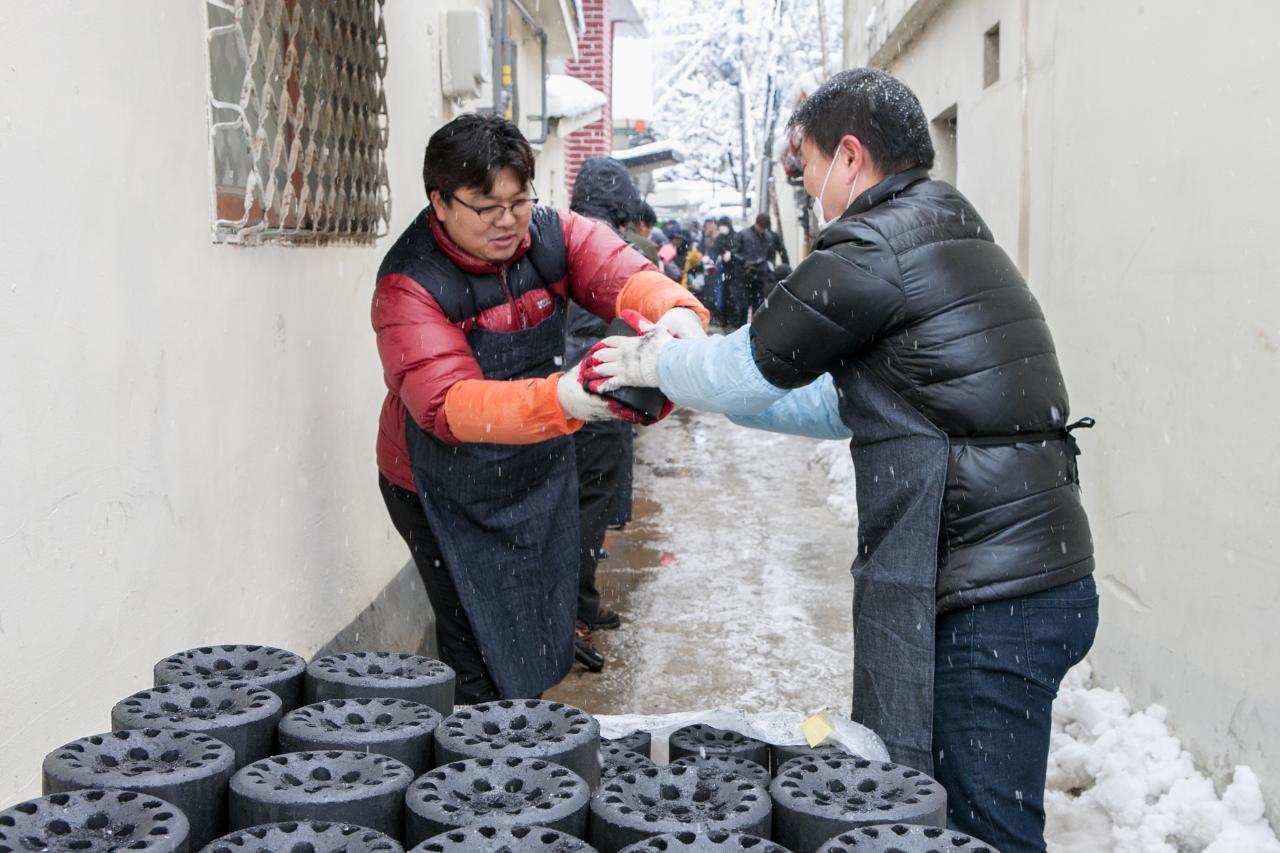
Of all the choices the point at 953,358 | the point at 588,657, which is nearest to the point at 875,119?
the point at 953,358

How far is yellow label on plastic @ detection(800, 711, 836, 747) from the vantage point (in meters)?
2.46

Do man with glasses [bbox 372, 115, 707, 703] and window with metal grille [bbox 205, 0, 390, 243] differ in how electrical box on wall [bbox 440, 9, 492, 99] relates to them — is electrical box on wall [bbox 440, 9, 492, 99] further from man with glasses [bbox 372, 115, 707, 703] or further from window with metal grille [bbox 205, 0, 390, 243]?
man with glasses [bbox 372, 115, 707, 703]

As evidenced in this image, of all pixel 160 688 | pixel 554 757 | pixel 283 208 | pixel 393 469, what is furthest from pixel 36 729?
pixel 283 208

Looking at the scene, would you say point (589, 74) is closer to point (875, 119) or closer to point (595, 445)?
point (595, 445)

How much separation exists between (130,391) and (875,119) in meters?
1.72

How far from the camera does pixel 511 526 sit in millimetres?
3762

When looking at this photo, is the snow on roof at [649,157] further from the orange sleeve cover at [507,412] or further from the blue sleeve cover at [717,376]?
the blue sleeve cover at [717,376]

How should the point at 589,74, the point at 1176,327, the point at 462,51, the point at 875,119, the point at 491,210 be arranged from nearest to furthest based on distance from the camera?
the point at 875,119
the point at 491,210
the point at 1176,327
the point at 462,51
the point at 589,74

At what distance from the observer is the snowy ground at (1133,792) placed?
3.68 metres

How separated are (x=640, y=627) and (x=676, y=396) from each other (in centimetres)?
390

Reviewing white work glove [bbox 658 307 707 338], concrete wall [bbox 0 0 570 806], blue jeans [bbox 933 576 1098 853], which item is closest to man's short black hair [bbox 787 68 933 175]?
white work glove [bbox 658 307 707 338]

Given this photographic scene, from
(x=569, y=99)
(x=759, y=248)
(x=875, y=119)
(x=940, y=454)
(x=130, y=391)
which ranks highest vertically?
(x=569, y=99)

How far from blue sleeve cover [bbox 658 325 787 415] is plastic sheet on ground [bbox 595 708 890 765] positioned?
64cm

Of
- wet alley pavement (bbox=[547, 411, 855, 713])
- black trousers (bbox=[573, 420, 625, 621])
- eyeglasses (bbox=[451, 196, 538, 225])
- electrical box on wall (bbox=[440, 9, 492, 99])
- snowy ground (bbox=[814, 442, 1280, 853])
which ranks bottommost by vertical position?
wet alley pavement (bbox=[547, 411, 855, 713])
